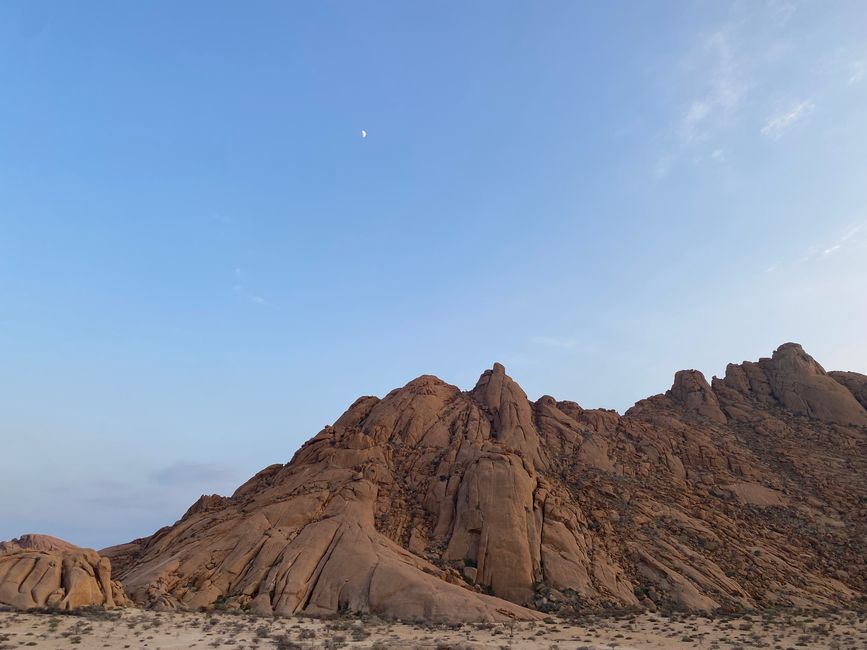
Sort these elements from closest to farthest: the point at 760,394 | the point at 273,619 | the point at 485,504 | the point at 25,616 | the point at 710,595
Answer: the point at 25,616 < the point at 273,619 < the point at 710,595 < the point at 485,504 < the point at 760,394

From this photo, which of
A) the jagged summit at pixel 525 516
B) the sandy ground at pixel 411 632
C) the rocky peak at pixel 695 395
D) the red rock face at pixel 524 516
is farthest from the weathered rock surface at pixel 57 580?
the rocky peak at pixel 695 395

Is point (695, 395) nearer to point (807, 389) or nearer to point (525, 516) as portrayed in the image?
point (807, 389)

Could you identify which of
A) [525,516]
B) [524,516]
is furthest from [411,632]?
[525,516]

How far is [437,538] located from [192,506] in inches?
1063

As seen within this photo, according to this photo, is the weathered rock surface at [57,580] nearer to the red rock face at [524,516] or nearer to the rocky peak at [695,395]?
the red rock face at [524,516]

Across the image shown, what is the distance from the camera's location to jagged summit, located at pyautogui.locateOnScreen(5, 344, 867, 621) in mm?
42719

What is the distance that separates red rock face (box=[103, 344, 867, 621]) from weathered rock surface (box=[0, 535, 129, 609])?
329 centimetres

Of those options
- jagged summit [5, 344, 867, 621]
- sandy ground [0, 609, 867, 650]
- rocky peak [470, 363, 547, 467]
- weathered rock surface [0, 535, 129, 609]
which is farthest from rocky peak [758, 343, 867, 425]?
weathered rock surface [0, 535, 129, 609]

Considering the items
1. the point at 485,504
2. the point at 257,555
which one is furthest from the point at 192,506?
the point at 485,504

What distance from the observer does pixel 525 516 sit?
51.3m

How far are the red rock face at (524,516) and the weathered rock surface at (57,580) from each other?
3289 mm

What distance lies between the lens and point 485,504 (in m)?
51.9

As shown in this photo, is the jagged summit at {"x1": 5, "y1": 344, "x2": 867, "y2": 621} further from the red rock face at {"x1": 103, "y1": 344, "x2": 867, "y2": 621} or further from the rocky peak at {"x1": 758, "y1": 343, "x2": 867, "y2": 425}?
the rocky peak at {"x1": 758, "y1": 343, "x2": 867, "y2": 425}

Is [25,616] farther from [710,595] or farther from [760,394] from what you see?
[760,394]
